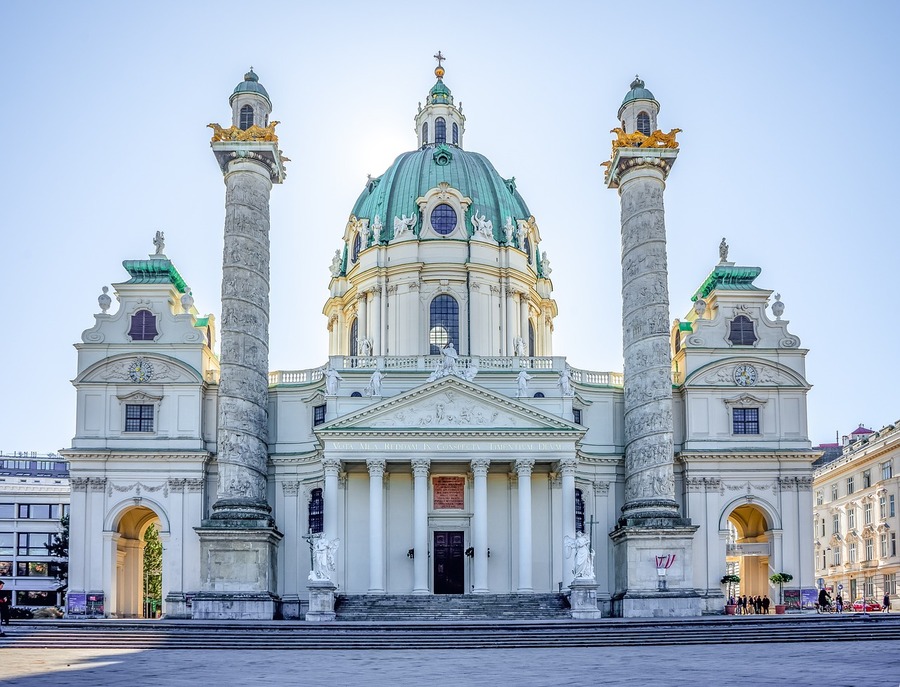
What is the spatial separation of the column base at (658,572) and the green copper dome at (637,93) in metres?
17.7

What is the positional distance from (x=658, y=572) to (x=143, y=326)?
2652cm

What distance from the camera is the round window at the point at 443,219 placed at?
61875 millimetres

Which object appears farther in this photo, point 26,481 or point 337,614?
point 26,481

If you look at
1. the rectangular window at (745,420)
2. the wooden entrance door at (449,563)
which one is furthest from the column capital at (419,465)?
the rectangular window at (745,420)

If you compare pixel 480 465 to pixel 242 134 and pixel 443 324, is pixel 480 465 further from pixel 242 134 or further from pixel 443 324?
pixel 242 134

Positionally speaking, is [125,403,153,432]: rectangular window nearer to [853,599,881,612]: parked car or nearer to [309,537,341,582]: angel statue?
[309,537,341,582]: angel statue

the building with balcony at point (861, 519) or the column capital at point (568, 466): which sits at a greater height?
the column capital at point (568, 466)

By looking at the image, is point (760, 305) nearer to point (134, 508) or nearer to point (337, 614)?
point (337, 614)

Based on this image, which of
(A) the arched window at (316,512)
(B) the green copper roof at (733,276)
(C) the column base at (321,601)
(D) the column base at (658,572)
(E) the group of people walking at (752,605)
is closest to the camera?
(C) the column base at (321,601)

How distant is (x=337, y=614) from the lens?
1778 inches

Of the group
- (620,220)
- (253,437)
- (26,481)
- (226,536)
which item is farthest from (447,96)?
(26,481)

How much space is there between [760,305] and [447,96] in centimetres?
2334

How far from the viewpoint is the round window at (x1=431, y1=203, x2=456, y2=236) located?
6188 cm

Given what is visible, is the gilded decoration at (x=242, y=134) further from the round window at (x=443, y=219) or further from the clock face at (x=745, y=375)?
the clock face at (x=745, y=375)
